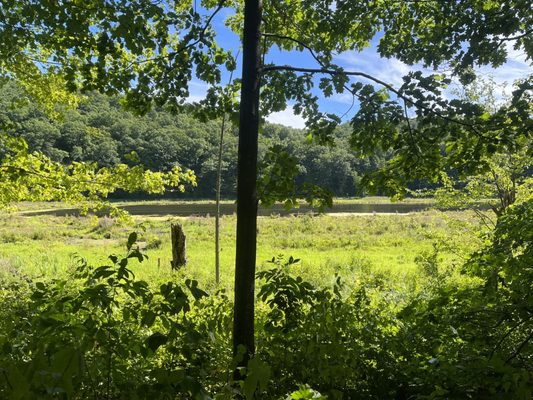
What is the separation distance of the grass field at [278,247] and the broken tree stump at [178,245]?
0.39 meters

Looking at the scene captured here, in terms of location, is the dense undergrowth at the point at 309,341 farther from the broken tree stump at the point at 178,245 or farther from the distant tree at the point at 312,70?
the broken tree stump at the point at 178,245

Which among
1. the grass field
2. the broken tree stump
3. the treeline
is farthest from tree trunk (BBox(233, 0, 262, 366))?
the treeline

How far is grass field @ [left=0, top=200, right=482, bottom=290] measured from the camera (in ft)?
43.5

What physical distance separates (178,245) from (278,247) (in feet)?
32.1

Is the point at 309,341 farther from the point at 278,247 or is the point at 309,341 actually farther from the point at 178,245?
the point at 278,247

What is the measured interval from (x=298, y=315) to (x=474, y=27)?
2.84m

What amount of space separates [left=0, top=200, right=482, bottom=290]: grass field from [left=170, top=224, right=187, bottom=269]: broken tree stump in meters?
0.39

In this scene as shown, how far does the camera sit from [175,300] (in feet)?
6.59

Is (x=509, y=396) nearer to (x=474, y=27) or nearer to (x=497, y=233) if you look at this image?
(x=497, y=233)

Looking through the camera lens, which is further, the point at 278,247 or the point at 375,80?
the point at 278,247

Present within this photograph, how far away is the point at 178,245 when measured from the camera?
51.6ft

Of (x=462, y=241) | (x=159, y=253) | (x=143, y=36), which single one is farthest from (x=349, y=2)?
(x=159, y=253)

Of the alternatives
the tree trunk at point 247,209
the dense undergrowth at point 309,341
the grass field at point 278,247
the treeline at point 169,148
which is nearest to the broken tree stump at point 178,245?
the grass field at point 278,247

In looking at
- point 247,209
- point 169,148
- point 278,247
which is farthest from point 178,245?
point 169,148
